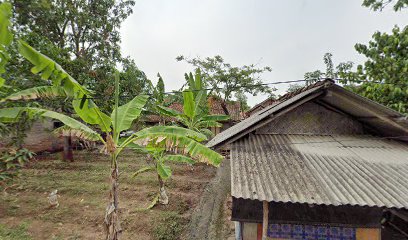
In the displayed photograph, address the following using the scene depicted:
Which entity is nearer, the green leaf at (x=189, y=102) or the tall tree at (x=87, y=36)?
the green leaf at (x=189, y=102)

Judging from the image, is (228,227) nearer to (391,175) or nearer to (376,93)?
(391,175)

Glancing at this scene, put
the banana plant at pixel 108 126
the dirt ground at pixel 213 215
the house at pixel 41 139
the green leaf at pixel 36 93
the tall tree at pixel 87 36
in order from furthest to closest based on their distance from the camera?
the house at pixel 41 139 < the tall tree at pixel 87 36 < the dirt ground at pixel 213 215 < the green leaf at pixel 36 93 < the banana plant at pixel 108 126

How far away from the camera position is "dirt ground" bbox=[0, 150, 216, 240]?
6.08 meters

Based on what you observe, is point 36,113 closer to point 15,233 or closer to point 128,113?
point 128,113

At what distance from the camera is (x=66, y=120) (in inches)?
185

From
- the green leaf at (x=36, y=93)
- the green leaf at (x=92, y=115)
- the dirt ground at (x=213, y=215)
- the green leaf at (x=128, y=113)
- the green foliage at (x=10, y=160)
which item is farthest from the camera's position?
the dirt ground at (x=213, y=215)

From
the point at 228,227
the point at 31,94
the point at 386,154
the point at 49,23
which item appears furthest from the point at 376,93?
the point at 49,23

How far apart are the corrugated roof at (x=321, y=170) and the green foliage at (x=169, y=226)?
3569mm

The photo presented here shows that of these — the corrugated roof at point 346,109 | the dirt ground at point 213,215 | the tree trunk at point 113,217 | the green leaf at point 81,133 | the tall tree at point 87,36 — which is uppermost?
the tall tree at point 87,36

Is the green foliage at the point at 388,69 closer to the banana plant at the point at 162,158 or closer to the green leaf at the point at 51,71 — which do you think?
the banana plant at the point at 162,158

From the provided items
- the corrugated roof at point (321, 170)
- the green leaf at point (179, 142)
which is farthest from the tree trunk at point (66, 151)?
the corrugated roof at point (321, 170)

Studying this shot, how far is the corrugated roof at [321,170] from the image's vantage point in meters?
3.15

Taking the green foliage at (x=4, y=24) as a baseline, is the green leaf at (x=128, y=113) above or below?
below

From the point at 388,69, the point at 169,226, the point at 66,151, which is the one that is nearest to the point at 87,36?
the point at 66,151
